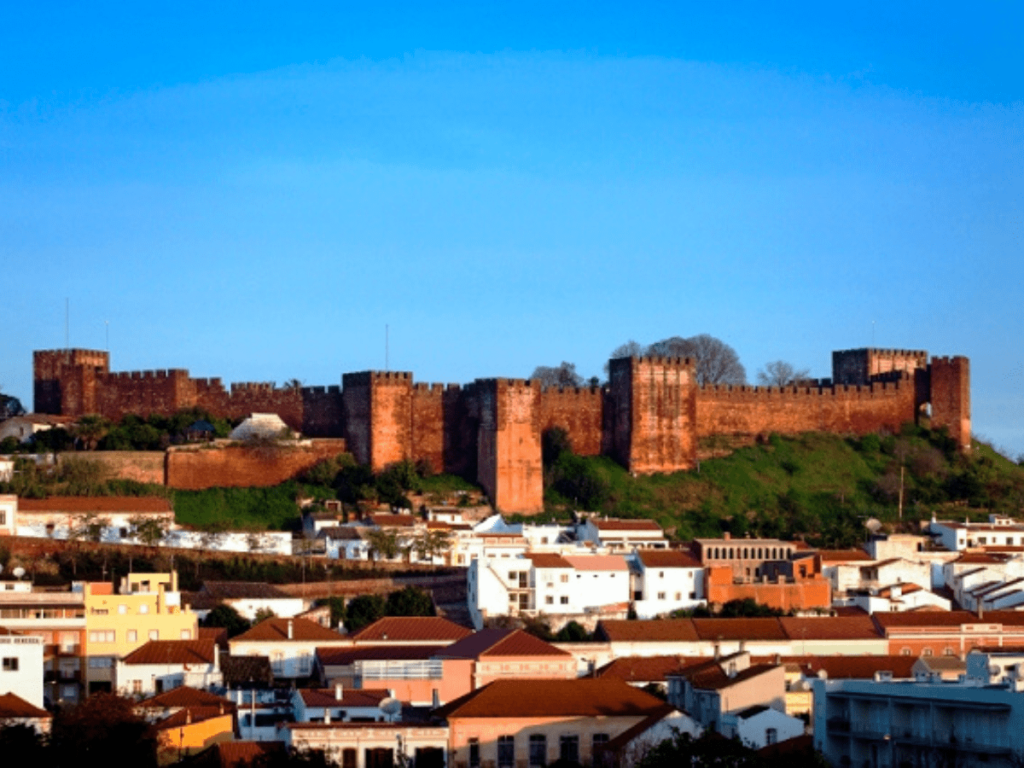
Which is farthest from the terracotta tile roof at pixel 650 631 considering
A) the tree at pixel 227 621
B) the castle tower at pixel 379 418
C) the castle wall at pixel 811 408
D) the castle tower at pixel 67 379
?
the castle tower at pixel 67 379

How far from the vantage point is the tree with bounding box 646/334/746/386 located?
252 feet

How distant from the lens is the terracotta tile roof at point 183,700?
1491 inches

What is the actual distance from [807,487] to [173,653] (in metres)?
25.1

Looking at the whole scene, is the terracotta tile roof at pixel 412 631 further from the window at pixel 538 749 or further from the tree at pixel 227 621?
the window at pixel 538 749

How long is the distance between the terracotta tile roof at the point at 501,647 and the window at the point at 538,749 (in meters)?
5.59

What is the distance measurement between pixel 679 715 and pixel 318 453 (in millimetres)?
28757

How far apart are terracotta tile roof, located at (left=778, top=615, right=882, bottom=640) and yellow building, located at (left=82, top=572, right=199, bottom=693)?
39.2 feet

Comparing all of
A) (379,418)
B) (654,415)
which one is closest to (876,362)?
(654,415)

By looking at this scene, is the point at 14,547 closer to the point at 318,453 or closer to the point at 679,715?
the point at 318,453

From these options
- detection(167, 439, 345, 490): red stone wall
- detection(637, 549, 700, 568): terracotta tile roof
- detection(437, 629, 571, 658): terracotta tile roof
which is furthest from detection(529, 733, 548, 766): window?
detection(167, 439, 345, 490): red stone wall

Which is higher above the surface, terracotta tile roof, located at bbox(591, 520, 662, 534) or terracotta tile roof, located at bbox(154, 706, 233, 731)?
terracotta tile roof, located at bbox(591, 520, 662, 534)

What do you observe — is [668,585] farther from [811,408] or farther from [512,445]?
[811,408]

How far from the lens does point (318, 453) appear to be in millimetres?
62344

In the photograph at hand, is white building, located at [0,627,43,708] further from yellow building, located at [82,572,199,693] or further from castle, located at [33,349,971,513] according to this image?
castle, located at [33,349,971,513]
